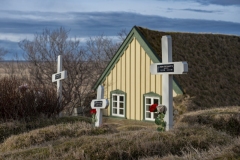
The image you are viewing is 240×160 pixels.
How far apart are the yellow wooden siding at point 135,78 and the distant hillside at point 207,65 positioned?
2.52ft

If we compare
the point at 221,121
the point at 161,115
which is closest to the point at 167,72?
the point at 161,115

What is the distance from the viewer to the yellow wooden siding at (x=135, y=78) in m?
18.0

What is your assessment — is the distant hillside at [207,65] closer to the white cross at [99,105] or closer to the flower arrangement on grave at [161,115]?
the white cross at [99,105]

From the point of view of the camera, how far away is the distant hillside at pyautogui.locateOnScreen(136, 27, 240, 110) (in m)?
18.2

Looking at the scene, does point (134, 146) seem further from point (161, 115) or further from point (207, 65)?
point (207, 65)

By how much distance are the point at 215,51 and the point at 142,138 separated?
14062 millimetres

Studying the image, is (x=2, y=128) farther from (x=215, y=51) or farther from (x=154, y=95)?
(x=215, y=51)

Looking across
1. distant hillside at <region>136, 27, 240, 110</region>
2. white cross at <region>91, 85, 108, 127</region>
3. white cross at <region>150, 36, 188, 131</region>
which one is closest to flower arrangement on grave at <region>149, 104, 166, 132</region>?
white cross at <region>150, 36, 188, 131</region>

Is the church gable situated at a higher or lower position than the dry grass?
higher

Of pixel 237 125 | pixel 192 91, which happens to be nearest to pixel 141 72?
pixel 192 91

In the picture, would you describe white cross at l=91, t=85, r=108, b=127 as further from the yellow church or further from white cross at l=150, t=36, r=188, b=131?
the yellow church

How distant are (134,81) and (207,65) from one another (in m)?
4.50

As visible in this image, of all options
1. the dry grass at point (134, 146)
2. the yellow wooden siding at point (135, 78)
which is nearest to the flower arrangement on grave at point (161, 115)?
the dry grass at point (134, 146)

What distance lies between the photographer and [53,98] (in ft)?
53.6
